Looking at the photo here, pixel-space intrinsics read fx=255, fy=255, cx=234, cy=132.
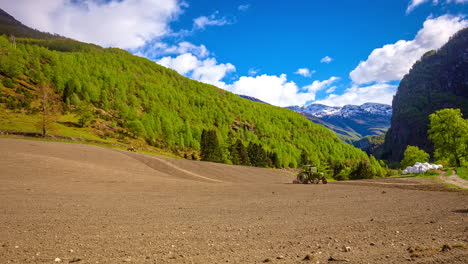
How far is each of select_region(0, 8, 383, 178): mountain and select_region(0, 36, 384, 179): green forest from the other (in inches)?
17.4

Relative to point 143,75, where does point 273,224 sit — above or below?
below

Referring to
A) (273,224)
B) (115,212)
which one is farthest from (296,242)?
(115,212)

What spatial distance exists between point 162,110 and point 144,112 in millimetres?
9817

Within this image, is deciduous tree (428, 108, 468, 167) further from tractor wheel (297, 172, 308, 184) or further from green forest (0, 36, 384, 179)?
green forest (0, 36, 384, 179)

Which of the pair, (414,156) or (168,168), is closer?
(168,168)

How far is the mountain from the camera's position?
272 ft

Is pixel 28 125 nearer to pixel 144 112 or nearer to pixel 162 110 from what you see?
pixel 144 112

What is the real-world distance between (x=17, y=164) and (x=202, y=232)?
27705mm

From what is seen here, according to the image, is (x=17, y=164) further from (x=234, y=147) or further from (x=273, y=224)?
(x=234, y=147)

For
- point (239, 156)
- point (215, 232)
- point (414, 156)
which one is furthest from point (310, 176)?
point (239, 156)

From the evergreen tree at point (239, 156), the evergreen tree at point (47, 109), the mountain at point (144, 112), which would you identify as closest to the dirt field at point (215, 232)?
the evergreen tree at point (47, 109)

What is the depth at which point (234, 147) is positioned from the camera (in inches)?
3831

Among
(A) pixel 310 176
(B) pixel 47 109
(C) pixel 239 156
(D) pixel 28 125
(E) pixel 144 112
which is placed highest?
(E) pixel 144 112

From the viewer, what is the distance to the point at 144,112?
13175cm
